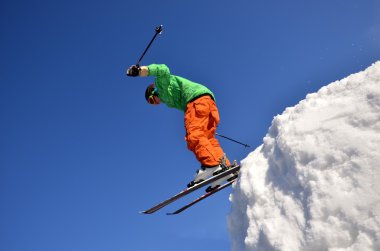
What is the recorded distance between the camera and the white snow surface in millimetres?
2566

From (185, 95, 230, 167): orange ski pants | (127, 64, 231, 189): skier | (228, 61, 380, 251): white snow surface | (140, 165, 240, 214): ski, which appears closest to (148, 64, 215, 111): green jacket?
(127, 64, 231, 189): skier

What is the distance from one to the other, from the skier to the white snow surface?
82.6 inches

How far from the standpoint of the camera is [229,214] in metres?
3.80

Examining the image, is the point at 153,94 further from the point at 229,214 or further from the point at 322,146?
the point at 322,146

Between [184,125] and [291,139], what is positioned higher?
[184,125]

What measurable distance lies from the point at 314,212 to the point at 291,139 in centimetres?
71

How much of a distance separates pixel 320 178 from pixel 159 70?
178 inches

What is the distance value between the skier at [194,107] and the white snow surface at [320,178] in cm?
210

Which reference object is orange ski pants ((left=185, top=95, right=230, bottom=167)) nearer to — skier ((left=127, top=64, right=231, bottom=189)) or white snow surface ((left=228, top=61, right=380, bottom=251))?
skier ((left=127, top=64, right=231, bottom=189))

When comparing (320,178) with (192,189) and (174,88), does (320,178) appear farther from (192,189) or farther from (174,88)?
(174,88)

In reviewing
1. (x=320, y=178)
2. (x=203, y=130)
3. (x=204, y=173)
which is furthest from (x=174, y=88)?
(x=320, y=178)

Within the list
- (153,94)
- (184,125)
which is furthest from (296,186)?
(153,94)

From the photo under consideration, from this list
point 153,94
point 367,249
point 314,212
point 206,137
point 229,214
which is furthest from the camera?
point 153,94

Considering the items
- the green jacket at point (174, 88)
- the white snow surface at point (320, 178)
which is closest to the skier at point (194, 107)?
the green jacket at point (174, 88)
